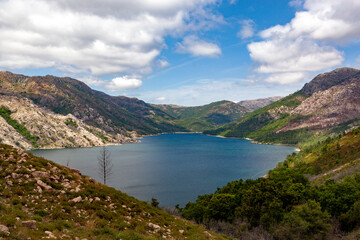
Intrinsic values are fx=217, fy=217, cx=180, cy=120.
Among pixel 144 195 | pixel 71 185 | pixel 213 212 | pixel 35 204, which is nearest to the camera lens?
pixel 35 204

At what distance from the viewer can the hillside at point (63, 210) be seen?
18.2 meters

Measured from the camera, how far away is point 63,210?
22.5 m

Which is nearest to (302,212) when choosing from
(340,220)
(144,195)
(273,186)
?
(340,220)

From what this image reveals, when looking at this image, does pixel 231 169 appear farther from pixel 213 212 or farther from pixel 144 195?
pixel 213 212

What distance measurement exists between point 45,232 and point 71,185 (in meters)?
10.5

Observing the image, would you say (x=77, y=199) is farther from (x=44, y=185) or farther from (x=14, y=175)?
(x=14, y=175)

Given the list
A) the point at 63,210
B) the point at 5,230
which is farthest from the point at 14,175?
the point at 5,230

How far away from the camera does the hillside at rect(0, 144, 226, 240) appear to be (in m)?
18.2

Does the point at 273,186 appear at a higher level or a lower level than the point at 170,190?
higher

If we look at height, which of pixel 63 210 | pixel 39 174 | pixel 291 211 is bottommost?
pixel 291 211

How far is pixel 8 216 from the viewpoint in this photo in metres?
17.4

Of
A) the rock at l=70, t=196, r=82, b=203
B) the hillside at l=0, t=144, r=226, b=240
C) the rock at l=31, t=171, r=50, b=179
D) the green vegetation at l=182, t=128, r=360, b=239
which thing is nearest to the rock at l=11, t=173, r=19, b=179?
the hillside at l=0, t=144, r=226, b=240

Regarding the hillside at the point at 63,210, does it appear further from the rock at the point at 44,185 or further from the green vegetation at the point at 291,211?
the green vegetation at the point at 291,211

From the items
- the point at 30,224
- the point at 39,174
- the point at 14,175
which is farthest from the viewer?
the point at 39,174
